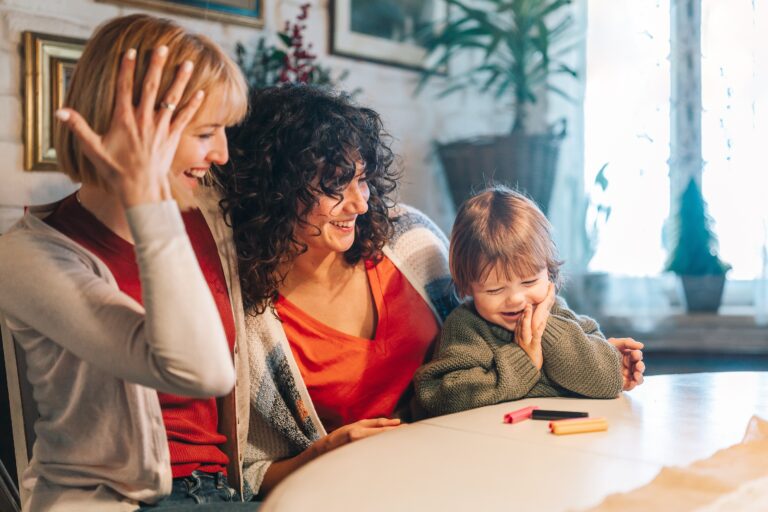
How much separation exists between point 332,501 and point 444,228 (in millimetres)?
2397

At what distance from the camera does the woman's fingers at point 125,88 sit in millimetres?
1038

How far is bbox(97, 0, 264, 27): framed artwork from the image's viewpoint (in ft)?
7.49

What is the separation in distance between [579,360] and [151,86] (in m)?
0.81

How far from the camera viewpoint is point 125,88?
1065 mm

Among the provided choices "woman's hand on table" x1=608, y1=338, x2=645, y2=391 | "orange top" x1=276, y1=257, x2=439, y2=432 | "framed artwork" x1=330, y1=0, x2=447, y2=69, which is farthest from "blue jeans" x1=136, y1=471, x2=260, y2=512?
"framed artwork" x1=330, y1=0, x2=447, y2=69

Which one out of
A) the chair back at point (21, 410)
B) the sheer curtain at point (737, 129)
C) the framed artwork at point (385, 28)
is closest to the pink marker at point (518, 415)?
the chair back at point (21, 410)

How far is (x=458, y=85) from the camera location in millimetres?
3121

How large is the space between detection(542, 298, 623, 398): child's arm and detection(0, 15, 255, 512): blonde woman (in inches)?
22.9

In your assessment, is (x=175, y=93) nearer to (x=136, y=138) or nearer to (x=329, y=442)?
(x=136, y=138)

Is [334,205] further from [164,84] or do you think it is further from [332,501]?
[332,501]

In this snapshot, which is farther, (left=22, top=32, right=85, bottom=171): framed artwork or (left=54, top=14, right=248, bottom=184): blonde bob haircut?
(left=22, top=32, right=85, bottom=171): framed artwork

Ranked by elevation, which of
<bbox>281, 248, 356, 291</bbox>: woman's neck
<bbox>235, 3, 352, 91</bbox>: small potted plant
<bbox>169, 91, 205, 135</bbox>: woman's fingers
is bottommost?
<bbox>281, 248, 356, 291</bbox>: woman's neck

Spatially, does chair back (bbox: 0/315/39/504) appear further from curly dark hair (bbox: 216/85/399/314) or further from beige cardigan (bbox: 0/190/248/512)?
curly dark hair (bbox: 216/85/399/314)

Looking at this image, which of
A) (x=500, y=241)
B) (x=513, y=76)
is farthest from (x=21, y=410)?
(x=513, y=76)
